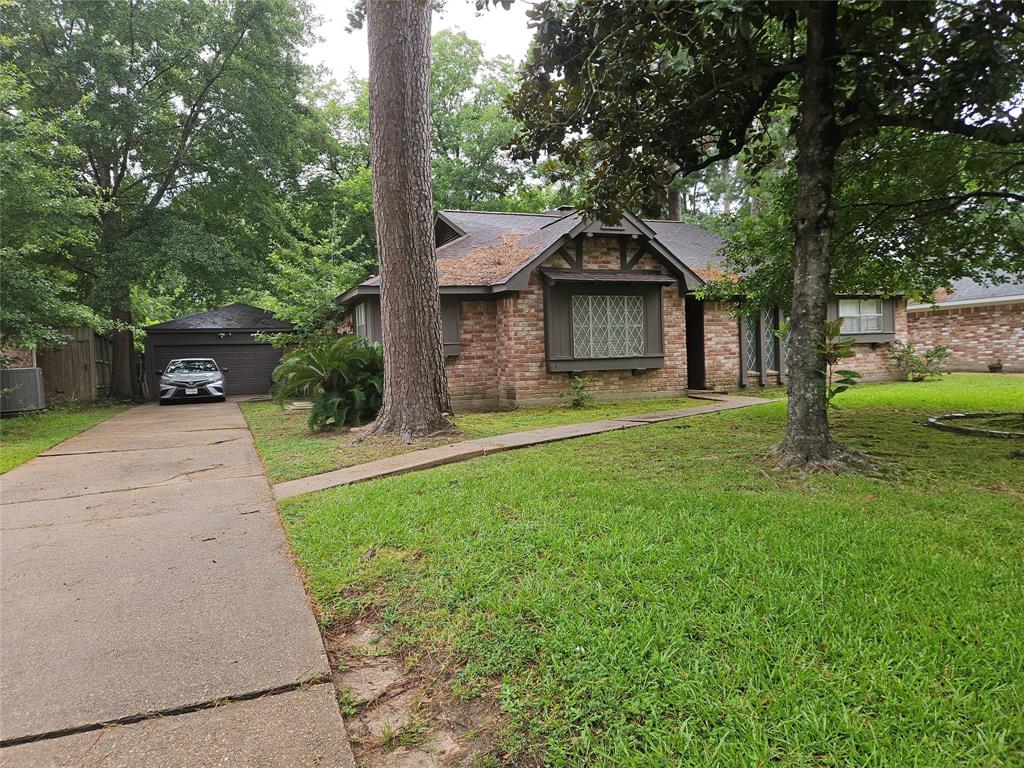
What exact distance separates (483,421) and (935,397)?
8705 millimetres

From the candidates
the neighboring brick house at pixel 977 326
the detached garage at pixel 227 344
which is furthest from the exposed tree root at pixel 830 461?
the detached garage at pixel 227 344

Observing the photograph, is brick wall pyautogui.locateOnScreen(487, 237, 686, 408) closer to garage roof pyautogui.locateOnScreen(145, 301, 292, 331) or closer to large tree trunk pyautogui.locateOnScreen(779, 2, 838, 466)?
large tree trunk pyautogui.locateOnScreen(779, 2, 838, 466)

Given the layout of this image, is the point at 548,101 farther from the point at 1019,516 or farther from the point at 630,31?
the point at 1019,516

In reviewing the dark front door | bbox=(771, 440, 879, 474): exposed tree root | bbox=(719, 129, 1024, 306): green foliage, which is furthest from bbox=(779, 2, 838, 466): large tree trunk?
the dark front door

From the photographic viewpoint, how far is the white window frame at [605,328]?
38.9 feet

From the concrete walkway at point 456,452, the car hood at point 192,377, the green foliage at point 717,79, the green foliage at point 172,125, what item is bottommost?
the concrete walkway at point 456,452

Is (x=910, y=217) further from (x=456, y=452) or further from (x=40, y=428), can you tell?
(x=40, y=428)

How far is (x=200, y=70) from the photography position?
53.6 ft

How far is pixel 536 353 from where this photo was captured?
11562 mm

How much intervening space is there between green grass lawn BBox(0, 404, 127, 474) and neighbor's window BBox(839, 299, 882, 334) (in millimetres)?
17363

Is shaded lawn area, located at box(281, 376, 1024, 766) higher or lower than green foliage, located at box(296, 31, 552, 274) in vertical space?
lower

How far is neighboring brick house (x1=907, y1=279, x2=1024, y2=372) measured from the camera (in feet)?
59.9

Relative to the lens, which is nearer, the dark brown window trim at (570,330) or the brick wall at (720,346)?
the dark brown window trim at (570,330)

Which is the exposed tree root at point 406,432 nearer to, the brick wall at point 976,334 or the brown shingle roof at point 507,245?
the brown shingle roof at point 507,245
